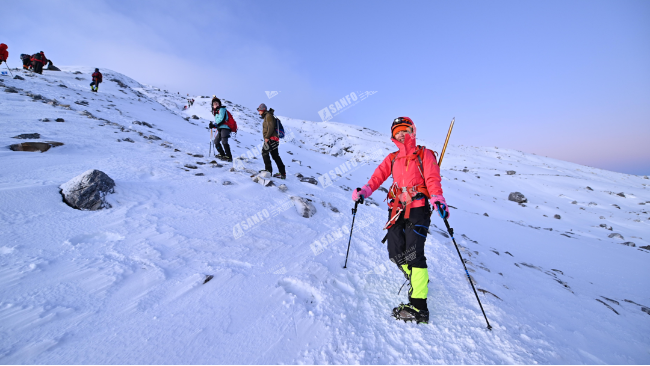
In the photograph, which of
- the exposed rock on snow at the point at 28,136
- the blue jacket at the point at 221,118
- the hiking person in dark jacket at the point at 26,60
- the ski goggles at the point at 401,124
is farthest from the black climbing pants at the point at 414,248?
the hiking person in dark jacket at the point at 26,60

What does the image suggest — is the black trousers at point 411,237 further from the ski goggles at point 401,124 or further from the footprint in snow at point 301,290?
the footprint in snow at point 301,290

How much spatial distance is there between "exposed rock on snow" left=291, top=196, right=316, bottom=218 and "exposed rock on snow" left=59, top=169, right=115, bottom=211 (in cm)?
334

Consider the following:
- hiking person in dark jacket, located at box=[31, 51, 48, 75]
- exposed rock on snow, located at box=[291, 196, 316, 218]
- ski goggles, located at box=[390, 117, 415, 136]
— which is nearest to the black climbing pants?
ski goggles, located at box=[390, 117, 415, 136]

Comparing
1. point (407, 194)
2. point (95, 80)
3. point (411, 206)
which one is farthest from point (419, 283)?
point (95, 80)

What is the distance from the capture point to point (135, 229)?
11.1 ft

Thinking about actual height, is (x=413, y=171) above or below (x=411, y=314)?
above

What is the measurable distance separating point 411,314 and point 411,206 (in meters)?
1.27

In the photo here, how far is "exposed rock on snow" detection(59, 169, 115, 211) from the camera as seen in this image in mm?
3639

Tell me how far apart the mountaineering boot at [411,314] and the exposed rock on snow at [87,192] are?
478cm

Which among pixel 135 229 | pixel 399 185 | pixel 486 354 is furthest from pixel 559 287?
pixel 135 229

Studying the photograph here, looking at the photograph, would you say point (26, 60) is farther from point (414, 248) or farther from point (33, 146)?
point (414, 248)

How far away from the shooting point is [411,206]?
118 inches

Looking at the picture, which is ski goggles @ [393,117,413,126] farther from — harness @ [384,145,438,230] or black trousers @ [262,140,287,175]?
black trousers @ [262,140,287,175]

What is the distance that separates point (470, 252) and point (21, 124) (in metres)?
12.8
